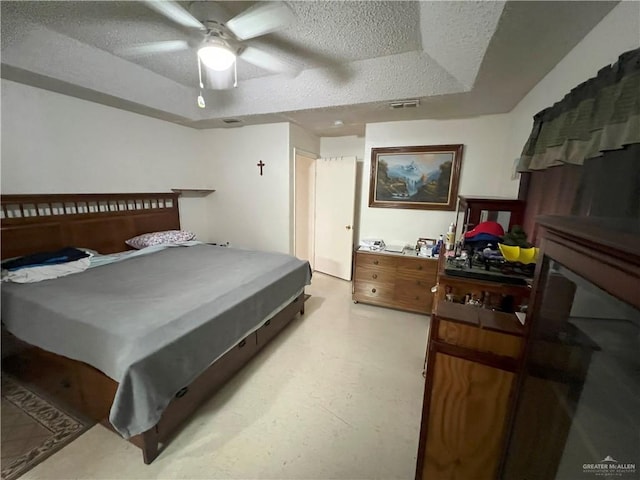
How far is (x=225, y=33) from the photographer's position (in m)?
1.56

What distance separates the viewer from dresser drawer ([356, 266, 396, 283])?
296 centimetres

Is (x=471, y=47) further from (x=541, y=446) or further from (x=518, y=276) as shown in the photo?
(x=541, y=446)

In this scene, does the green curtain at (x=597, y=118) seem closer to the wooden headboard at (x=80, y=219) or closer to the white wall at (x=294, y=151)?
the white wall at (x=294, y=151)

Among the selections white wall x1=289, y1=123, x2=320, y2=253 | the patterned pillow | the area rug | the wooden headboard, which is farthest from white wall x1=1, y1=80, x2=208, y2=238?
the area rug

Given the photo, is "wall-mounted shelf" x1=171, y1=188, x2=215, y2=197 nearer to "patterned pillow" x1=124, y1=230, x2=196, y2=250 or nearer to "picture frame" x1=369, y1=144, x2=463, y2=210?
"patterned pillow" x1=124, y1=230, x2=196, y2=250

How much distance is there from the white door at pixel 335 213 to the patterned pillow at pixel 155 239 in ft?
6.56

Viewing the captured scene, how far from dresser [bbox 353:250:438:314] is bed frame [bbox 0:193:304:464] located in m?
0.84

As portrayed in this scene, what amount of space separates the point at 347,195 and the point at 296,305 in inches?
71.9

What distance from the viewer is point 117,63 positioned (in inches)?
92.4

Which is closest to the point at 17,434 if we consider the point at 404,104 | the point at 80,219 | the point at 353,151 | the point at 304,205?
the point at 80,219

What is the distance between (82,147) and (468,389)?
3709mm

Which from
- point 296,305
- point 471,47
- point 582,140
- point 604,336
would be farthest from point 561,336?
point 296,305

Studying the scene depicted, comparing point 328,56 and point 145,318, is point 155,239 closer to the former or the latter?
point 145,318

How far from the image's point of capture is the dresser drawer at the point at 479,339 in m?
0.93
